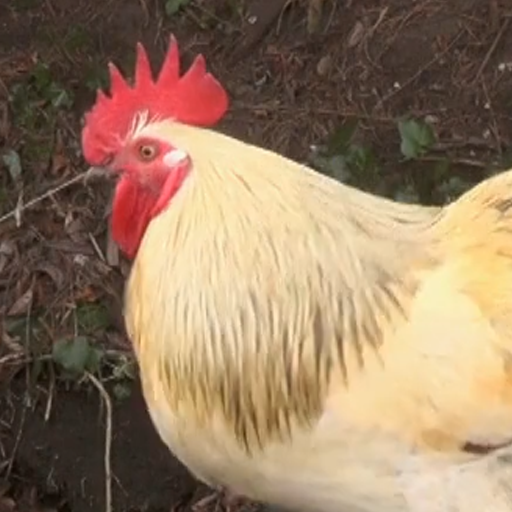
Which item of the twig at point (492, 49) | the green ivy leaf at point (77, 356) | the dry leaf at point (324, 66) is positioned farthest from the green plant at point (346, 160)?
the green ivy leaf at point (77, 356)

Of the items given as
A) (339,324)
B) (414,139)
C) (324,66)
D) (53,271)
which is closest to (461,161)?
(414,139)

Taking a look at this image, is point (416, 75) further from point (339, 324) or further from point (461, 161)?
point (339, 324)

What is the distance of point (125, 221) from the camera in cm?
237

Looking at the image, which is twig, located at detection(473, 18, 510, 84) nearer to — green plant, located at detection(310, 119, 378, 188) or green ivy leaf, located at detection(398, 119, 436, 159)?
green ivy leaf, located at detection(398, 119, 436, 159)

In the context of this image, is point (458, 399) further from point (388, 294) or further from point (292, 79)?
point (292, 79)

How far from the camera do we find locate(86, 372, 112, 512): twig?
10.2 feet

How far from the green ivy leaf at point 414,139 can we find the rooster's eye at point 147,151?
1217mm

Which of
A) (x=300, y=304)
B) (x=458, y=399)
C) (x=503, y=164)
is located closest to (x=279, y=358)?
(x=300, y=304)

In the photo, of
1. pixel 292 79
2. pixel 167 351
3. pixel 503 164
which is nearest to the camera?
pixel 167 351

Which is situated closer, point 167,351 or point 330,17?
point 167,351

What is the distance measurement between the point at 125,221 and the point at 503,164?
4.37 feet

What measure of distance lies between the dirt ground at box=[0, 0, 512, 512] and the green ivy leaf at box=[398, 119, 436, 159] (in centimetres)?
5

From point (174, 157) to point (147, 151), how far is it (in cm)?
7

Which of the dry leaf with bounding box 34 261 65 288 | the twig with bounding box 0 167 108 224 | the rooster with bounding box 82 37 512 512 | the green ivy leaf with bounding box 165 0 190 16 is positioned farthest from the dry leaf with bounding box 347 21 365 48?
the rooster with bounding box 82 37 512 512
